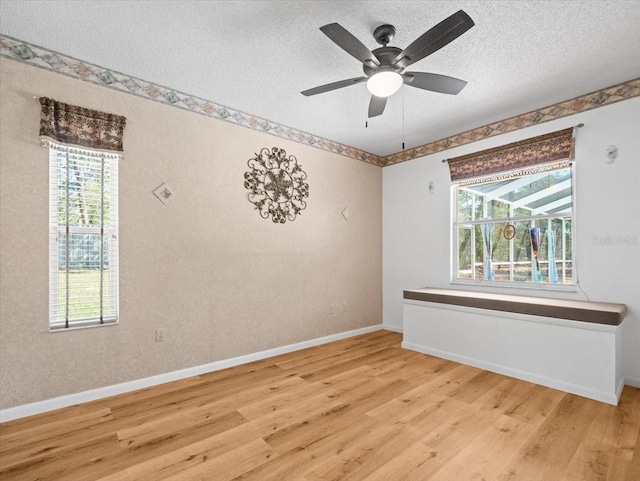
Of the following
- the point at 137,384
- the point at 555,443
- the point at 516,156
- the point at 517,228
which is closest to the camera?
the point at 555,443

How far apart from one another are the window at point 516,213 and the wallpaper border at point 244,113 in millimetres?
257

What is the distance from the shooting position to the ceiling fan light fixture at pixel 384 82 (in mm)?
2090

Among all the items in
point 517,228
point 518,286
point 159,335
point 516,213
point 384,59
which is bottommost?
point 159,335

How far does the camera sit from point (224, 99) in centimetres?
316

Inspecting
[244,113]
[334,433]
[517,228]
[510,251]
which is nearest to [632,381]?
[510,251]

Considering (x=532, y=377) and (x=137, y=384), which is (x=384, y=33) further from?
(x=137, y=384)

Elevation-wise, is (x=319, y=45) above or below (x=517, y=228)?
above

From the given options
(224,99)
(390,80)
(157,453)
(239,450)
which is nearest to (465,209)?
(390,80)

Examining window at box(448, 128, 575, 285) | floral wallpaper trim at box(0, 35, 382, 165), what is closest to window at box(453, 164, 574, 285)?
window at box(448, 128, 575, 285)

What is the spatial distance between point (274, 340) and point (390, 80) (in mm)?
2975

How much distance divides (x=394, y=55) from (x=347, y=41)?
416mm

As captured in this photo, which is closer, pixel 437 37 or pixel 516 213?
pixel 437 37

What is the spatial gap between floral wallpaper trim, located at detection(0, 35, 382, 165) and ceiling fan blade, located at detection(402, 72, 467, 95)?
1.92 m

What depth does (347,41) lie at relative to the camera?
184 cm
